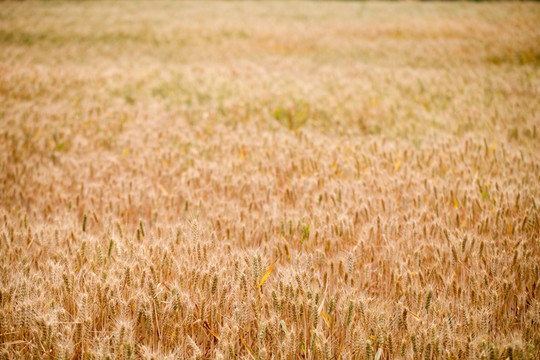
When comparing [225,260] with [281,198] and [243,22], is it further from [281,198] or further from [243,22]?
[243,22]

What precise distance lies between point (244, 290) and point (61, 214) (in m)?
1.58

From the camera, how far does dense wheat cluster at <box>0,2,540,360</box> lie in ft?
4.94

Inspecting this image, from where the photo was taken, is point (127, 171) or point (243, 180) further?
point (127, 171)

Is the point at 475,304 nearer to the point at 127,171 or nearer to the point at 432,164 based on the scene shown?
the point at 432,164

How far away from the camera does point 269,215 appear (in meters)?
2.41

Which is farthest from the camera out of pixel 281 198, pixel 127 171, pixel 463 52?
pixel 463 52

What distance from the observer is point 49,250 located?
1.99m

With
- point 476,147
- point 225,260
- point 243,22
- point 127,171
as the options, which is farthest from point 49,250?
point 243,22

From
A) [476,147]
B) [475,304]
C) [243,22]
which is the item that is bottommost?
[475,304]

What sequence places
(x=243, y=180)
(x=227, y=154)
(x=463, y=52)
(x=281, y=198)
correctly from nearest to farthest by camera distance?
1. (x=281, y=198)
2. (x=243, y=180)
3. (x=227, y=154)
4. (x=463, y=52)

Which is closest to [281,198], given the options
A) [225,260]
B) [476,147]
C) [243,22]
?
[225,260]

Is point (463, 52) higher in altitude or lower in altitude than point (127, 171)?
higher

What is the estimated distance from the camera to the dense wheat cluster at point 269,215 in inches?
59.2

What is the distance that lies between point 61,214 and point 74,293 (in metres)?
1.07
